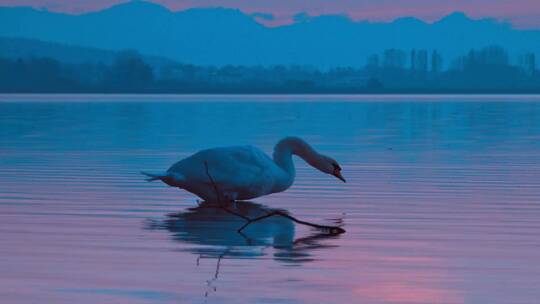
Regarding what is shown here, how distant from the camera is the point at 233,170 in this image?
15.5 m

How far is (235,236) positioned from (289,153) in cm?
439

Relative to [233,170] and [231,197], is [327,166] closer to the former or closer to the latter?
[231,197]

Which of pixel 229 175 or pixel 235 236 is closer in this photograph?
pixel 235 236

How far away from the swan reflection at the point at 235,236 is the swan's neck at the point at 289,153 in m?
1.11

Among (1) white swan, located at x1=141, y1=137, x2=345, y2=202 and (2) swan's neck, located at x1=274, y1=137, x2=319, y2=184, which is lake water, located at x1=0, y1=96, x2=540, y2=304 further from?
(2) swan's neck, located at x1=274, y1=137, x2=319, y2=184

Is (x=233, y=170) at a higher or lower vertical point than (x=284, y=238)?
higher

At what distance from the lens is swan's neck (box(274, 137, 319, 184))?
16.6 metres

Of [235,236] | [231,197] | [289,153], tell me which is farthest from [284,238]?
[289,153]

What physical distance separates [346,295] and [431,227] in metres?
4.50

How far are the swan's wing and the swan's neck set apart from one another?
0.68 metres

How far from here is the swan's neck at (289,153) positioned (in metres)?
16.6

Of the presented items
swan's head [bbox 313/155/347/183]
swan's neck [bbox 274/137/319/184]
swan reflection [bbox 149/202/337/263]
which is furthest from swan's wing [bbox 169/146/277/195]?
swan's head [bbox 313/155/347/183]

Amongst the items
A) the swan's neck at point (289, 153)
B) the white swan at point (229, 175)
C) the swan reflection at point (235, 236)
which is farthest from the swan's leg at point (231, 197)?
the swan's neck at point (289, 153)

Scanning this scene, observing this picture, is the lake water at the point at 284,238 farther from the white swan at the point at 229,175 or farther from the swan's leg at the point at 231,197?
the white swan at the point at 229,175
